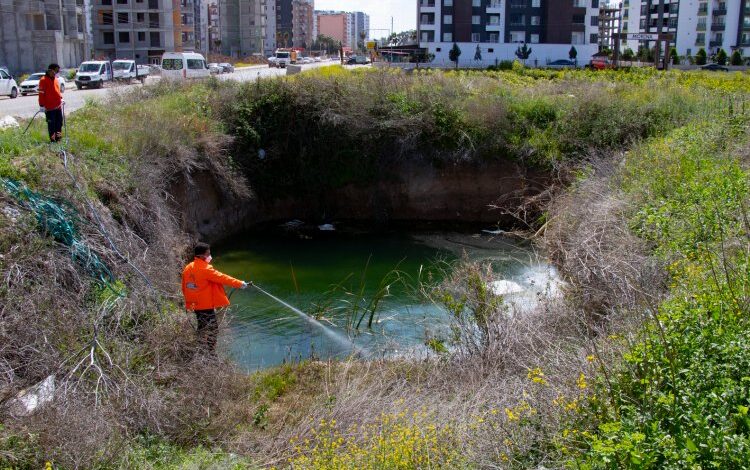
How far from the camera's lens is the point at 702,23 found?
91812 mm

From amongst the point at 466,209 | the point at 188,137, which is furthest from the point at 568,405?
the point at 466,209

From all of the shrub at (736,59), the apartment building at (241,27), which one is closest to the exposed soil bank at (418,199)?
the shrub at (736,59)

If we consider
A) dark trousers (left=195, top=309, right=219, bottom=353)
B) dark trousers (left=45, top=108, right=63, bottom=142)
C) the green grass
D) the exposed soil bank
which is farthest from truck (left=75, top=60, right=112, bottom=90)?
the green grass

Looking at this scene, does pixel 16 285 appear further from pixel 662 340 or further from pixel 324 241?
pixel 324 241

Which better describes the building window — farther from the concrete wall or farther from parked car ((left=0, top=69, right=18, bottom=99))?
parked car ((left=0, top=69, right=18, bottom=99))

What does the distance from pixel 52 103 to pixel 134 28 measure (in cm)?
8241

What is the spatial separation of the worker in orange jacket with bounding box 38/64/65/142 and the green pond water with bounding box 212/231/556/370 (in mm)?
5146

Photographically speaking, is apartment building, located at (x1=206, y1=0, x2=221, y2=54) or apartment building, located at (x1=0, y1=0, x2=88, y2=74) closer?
apartment building, located at (x1=0, y1=0, x2=88, y2=74)

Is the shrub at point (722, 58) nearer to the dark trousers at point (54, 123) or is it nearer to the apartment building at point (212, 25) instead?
the dark trousers at point (54, 123)

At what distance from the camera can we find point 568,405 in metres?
6.16

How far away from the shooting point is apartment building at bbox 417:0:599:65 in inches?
3216

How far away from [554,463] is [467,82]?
2382 centimetres

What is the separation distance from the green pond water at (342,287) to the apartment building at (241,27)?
122933 mm

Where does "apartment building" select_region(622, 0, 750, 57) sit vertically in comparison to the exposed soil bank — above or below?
above
